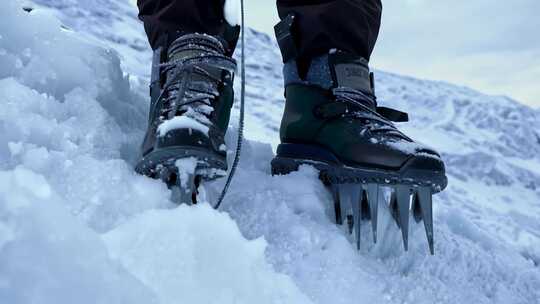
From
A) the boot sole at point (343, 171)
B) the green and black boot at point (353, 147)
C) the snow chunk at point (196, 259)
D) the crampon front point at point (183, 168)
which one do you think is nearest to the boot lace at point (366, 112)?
the green and black boot at point (353, 147)

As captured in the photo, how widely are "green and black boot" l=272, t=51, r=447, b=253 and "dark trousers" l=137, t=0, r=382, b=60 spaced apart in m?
0.04

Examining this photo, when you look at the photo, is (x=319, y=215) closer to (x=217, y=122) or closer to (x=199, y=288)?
(x=217, y=122)

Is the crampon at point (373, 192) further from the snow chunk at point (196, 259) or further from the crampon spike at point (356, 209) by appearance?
the snow chunk at point (196, 259)

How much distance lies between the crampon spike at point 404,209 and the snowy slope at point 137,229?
0.23ft

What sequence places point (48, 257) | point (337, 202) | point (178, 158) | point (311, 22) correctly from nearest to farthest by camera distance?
point (48, 257) < point (178, 158) < point (337, 202) < point (311, 22)

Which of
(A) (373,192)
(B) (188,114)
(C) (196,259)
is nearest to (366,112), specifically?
(A) (373,192)

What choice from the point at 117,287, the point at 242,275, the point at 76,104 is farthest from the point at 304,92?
the point at 117,287

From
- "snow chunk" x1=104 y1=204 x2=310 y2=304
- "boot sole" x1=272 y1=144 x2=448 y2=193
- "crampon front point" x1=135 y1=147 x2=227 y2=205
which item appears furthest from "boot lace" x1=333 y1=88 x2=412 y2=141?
"snow chunk" x1=104 y1=204 x2=310 y2=304

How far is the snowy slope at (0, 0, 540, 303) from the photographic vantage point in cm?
58

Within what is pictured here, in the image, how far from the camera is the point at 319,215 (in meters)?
1.17

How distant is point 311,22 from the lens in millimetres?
1338

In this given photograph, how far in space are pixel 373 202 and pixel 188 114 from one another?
476mm

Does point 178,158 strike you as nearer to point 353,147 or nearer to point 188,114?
point 188,114

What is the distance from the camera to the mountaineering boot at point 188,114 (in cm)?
97
